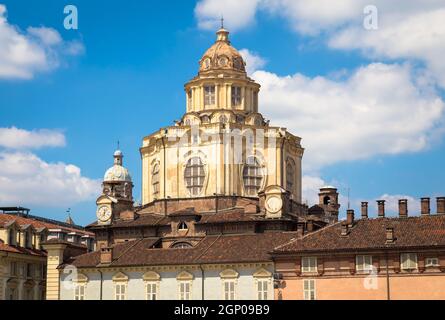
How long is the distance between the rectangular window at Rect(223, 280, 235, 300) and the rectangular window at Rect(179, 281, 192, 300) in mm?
3563

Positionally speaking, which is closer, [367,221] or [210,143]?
[367,221]

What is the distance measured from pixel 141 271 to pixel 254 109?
31.2 metres

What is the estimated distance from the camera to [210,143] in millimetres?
109375

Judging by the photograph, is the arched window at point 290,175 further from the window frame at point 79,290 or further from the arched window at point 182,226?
the window frame at point 79,290

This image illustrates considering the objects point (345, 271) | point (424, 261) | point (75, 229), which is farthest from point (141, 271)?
point (75, 229)

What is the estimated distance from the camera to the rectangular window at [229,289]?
87812 mm

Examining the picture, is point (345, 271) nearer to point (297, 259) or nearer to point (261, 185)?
point (297, 259)

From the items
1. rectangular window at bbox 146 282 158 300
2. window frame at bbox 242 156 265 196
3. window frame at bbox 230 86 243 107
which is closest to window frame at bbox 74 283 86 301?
rectangular window at bbox 146 282 158 300

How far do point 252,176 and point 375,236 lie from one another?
27.4m

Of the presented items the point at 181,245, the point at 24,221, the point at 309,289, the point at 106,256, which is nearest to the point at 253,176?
the point at 181,245

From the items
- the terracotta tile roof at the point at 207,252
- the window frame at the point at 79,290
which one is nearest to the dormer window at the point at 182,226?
the terracotta tile roof at the point at 207,252

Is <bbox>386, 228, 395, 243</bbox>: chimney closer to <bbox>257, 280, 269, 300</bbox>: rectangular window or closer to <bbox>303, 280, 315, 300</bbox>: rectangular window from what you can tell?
<bbox>303, 280, 315, 300</bbox>: rectangular window

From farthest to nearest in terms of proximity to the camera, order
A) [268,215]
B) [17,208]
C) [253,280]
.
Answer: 1. [17,208]
2. [268,215]
3. [253,280]
